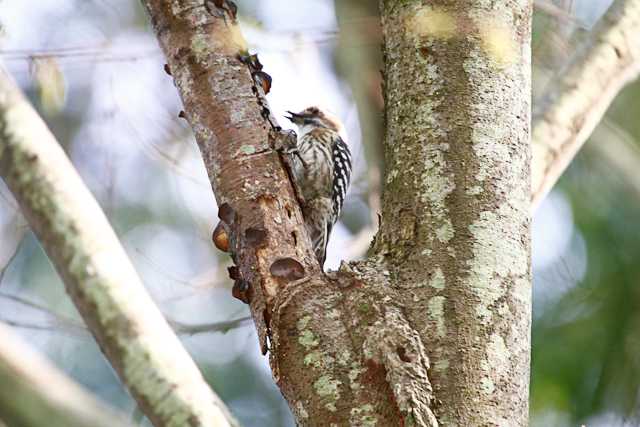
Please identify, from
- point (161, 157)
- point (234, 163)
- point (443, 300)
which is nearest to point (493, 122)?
point (443, 300)

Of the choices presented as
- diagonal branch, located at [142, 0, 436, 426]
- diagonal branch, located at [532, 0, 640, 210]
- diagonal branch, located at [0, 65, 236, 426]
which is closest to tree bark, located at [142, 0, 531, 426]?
diagonal branch, located at [142, 0, 436, 426]

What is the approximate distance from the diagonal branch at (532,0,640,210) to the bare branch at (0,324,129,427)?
72.0 inches

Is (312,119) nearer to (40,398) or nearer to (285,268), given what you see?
(285,268)

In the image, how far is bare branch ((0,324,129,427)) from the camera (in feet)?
5.14

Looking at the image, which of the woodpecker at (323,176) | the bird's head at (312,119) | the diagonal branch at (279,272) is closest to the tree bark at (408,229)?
the diagonal branch at (279,272)

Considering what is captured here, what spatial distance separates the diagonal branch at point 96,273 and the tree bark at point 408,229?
0.33 m

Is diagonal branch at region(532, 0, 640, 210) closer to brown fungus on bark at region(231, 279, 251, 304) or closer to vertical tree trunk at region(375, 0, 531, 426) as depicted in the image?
vertical tree trunk at region(375, 0, 531, 426)

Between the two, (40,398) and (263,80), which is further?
(263,80)

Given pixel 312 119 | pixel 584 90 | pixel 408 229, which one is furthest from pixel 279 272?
pixel 312 119

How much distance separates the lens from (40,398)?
1.63 m

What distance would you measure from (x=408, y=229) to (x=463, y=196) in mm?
155

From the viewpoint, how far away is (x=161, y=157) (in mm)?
4828

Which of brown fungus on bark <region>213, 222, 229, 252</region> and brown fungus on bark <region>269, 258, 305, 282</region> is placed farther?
brown fungus on bark <region>213, 222, 229, 252</region>

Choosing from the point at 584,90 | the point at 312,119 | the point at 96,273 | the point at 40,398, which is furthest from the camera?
the point at 312,119
